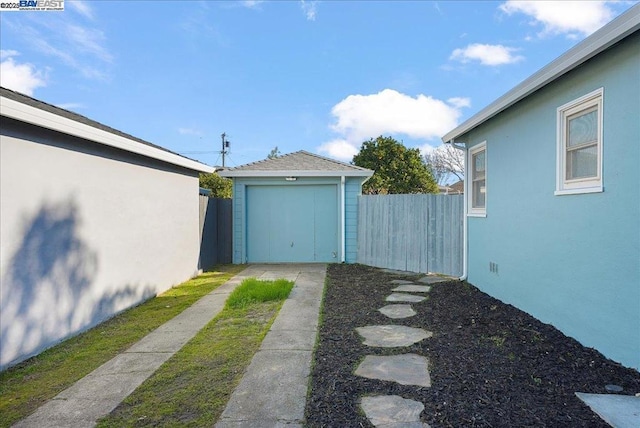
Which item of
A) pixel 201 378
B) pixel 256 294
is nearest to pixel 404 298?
pixel 256 294

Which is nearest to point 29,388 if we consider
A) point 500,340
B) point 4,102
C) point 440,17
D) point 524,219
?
point 4,102

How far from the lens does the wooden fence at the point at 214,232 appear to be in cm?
880

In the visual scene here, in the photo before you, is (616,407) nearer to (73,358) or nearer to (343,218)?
(73,358)

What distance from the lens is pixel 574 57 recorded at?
3.38 meters

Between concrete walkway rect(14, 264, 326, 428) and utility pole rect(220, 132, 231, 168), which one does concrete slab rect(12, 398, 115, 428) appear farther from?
utility pole rect(220, 132, 231, 168)

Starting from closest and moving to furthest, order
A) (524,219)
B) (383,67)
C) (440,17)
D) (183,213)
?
(524,219), (183,213), (440,17), (383,67)

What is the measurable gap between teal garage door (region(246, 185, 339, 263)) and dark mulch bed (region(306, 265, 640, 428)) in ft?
15.8

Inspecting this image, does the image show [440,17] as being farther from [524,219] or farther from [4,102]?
[4,102]

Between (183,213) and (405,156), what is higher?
(405,156)

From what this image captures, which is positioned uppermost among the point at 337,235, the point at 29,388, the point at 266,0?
the point at 266,0

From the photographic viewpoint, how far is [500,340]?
3.89m

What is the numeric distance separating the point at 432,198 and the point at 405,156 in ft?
41.0

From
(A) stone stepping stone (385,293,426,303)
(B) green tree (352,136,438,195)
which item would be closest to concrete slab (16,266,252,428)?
(A) stone stepping stone (385,293,426,303)

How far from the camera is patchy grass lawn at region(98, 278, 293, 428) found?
8.12ft
